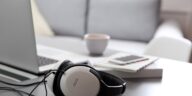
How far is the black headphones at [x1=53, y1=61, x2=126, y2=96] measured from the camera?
2.43ft

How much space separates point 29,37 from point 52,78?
0.43 feet

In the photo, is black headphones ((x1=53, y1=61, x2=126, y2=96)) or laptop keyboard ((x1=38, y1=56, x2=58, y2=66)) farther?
laptop keyboard ((x1=38, y1=56, x2=58, y2=66))

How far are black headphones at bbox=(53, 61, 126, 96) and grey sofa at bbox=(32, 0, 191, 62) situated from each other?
132cm

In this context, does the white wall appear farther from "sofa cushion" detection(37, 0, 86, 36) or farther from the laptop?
the laptop

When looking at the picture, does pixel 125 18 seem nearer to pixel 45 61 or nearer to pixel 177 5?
pixel 177 5

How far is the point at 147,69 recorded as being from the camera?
3.05 feet

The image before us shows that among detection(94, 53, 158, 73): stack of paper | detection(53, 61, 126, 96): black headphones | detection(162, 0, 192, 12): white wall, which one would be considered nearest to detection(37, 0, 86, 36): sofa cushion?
detection(162, 0, 192, 12): white wall

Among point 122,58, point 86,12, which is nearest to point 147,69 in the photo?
point 122,58

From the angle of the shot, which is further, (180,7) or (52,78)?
(180,7)

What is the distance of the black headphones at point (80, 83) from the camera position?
74 centimetres

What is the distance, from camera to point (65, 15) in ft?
8.37

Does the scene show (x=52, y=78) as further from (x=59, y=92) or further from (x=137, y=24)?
(x=137, y=24)

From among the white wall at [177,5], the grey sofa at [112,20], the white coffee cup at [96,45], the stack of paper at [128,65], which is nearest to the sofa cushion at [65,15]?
the grey sofa at [112,20]

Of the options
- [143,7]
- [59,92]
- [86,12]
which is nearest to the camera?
[59,92]
